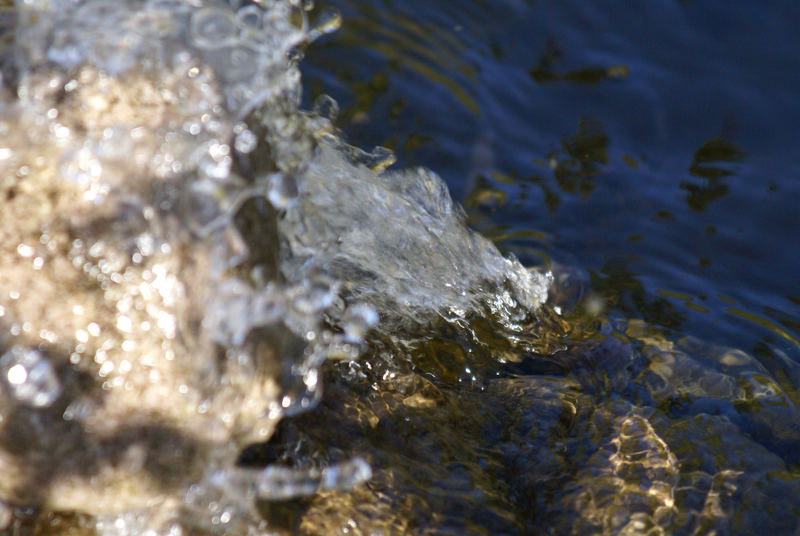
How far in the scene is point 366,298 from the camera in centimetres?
292

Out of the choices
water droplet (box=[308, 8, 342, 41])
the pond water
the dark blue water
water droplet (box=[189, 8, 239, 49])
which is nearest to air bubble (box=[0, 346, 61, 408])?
water droplet (box=[189, 8, 239, 49])

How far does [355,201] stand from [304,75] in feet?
5.99

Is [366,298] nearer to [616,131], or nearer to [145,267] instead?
[145,267]

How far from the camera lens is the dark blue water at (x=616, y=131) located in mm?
3840

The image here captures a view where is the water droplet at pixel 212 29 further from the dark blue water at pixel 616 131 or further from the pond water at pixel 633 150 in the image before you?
the dark blue water at pixel 616 131

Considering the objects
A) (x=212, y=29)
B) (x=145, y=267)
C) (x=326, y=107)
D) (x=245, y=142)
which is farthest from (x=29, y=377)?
(x=326, y=107)

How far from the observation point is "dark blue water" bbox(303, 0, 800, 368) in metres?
3.84

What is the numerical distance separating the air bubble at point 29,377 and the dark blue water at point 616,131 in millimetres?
2512

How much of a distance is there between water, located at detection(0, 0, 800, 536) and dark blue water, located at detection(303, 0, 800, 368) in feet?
0.07

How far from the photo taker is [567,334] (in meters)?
3.41

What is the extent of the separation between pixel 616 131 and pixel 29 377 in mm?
3545

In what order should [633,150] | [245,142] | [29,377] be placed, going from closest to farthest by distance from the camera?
[29,377]
[245,142]
[633,150]

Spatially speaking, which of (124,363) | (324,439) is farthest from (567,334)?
(124,363)

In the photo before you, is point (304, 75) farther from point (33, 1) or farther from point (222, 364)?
point (222, 364)
